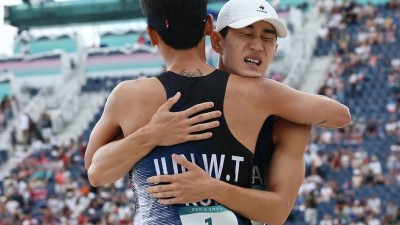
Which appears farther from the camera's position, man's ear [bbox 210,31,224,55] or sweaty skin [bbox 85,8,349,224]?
man's ear [bbox 210,31,224,55]

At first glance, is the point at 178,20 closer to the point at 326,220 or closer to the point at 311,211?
the point at 326,220

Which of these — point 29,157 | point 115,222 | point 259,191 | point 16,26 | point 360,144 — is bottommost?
point 16,26

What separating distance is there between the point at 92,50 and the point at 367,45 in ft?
34.7

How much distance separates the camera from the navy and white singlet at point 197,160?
302 centimetres

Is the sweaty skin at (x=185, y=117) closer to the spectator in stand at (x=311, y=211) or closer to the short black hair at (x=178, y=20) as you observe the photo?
the short black hair at (x=178, y=20)

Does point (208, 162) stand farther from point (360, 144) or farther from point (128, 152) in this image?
point (360, 144)

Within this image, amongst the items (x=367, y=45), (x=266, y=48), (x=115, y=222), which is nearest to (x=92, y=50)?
(x=367, y=45)

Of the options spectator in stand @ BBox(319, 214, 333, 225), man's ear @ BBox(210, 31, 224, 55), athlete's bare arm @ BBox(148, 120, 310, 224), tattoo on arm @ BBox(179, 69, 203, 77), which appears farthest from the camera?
spectator in stand @ BBox(319, 214, 333, 225)

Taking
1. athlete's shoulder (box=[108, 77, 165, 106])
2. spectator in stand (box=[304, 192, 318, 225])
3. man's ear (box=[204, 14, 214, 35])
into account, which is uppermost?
man's ear (box=[204, 14, 214, 35])

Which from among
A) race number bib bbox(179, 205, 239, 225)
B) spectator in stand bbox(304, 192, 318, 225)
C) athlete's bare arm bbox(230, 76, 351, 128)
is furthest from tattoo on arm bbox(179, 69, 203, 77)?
spectator in stand bbox(304, 192, 318, 225)

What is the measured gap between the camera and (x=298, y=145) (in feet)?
10.7

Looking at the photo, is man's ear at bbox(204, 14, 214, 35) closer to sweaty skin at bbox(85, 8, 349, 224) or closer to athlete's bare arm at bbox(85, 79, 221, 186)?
sweaty skin at bbox(85, 8, 349, 224)

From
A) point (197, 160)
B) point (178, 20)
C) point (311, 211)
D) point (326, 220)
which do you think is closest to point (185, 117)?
point (197, 160)

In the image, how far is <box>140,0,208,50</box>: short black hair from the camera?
3053 millimetres
